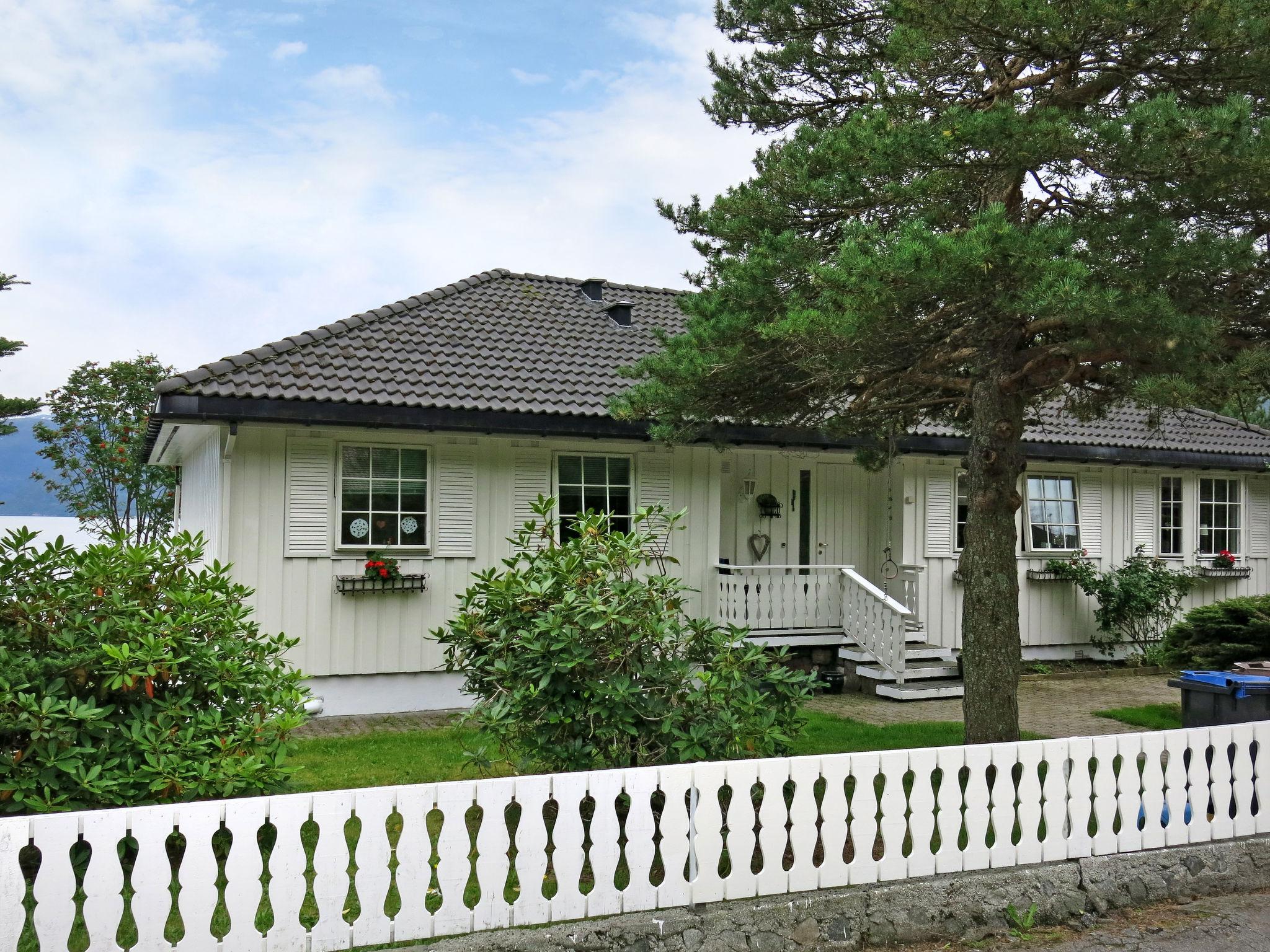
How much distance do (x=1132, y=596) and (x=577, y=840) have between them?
1283 centimetres

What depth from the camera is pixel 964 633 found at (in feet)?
23.1

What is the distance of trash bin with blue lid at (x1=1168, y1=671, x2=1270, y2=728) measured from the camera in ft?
23.9

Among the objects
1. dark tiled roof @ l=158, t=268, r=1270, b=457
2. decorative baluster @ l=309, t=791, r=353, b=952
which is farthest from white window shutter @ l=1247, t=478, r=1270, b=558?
decorative baluster @ l=309, t=791, r=353, b=952

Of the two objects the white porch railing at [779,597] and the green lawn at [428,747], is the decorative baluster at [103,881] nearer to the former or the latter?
the green lawn at [428,747]

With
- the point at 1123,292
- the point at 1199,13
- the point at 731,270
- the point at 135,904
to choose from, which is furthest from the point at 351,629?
the point at 1199,13

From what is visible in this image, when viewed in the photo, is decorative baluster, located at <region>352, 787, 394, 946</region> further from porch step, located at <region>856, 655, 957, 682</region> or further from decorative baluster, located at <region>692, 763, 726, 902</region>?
porch step, located at <region>856, 655, 957, 682</region>

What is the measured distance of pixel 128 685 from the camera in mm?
4668

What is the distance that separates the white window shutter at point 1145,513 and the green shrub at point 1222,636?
168 inches

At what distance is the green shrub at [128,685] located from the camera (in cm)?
452

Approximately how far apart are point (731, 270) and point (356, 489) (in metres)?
5.35

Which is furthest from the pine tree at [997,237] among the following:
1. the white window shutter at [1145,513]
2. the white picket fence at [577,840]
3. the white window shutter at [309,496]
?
the white window shutter at [1145,513]

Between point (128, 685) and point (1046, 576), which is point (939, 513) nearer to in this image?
point (1046, 576)

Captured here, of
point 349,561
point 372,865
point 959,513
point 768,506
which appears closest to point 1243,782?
point 372,865

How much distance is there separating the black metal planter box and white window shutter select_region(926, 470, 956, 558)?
7382mm
